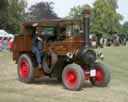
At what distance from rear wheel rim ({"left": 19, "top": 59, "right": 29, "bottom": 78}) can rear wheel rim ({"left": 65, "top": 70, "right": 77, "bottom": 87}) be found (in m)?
1.70

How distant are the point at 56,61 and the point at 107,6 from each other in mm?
104452

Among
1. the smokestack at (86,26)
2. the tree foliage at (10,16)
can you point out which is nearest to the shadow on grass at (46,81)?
the smokestack at (86,26)

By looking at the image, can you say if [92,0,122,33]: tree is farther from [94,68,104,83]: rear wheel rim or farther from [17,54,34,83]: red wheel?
[94,68,104,83]: rear wheel rim

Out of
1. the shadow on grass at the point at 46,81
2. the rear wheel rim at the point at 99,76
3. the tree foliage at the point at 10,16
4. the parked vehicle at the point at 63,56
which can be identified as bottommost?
the shadow on grass at the point at 46,81

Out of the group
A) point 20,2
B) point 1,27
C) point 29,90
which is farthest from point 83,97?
point 20,2

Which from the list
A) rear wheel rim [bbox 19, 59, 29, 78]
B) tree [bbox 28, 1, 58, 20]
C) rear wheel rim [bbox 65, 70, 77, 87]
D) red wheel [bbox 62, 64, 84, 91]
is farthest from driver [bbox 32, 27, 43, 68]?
tree [bbox 28, 1, 58, 20]

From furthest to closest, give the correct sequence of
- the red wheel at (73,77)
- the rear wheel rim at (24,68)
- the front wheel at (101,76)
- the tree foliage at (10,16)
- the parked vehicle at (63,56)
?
the tree foliage at (10,16) < the rear wheel rim at (24,68) < the front wheel at (101,76) < the parked vehicle at (63,56) < the red wheel at (73,77)

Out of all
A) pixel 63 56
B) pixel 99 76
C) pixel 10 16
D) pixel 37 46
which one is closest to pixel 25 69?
pixel 37 46

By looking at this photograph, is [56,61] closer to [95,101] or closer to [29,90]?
[29,90]

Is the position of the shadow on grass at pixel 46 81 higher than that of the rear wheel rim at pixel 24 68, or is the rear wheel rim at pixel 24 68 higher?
the rear wheel rim at pixel 24 68

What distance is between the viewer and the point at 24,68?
14883 millimetres

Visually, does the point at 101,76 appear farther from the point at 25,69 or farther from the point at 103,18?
the point at 103,18

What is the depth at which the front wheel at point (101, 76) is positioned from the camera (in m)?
13.9

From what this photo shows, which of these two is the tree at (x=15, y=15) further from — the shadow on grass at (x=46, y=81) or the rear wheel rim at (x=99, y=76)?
the rear wheel rim at (x=99, y=76)
